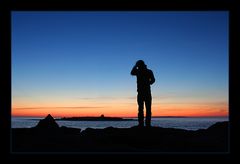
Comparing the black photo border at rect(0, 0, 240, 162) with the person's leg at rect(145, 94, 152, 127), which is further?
the person's leg at rect(145, 94, 152, 127)

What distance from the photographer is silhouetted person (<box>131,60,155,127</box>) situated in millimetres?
8406

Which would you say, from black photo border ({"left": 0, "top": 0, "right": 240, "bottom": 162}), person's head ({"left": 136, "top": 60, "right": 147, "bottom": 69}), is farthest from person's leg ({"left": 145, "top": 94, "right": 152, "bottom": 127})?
black photo border ({"left": 0, "top": 0, "right": 240, "bottom": 162})

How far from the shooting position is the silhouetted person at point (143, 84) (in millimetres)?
8406

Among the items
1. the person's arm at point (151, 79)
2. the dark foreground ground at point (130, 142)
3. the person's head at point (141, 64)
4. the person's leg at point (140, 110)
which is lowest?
the dark foreground ground at point (130, 142)

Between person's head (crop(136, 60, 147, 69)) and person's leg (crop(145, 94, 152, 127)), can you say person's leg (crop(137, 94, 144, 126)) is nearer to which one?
person's leg (crop(145, 94, 152, 127))

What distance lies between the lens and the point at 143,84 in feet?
28.0
